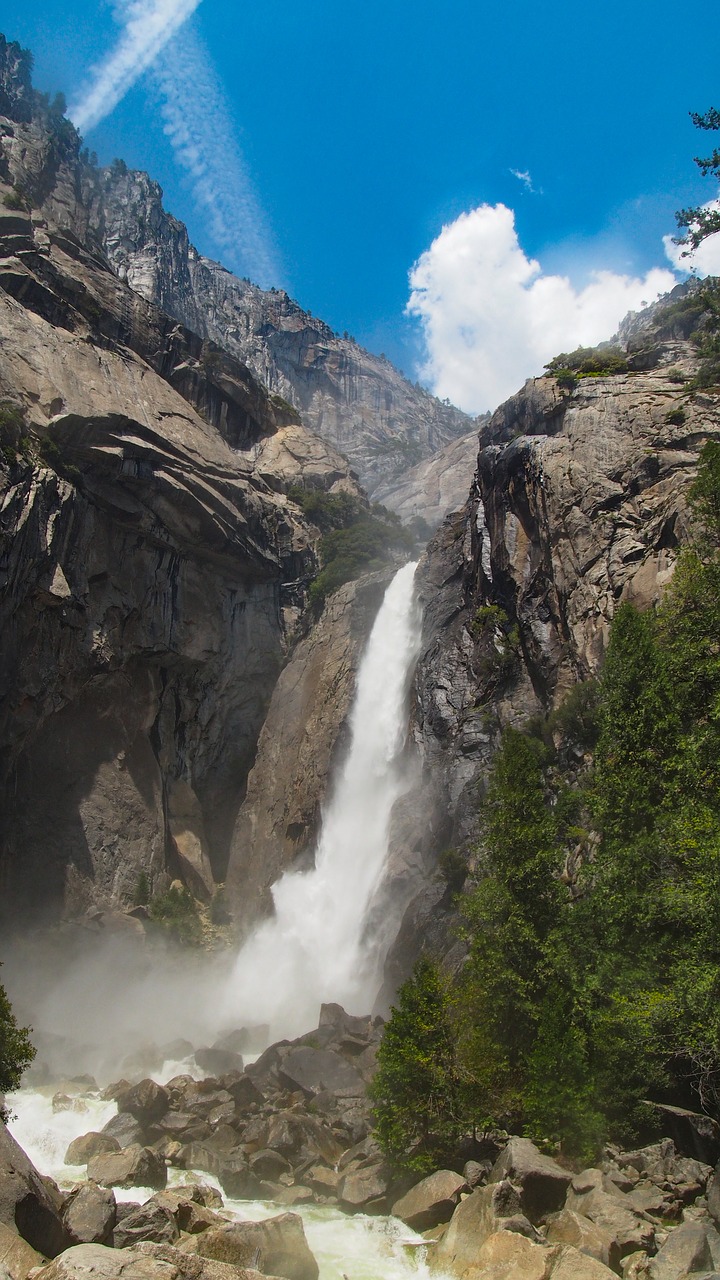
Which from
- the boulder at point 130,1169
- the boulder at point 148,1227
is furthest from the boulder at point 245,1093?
the boulder at point 148,1227

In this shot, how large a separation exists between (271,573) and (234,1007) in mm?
26339

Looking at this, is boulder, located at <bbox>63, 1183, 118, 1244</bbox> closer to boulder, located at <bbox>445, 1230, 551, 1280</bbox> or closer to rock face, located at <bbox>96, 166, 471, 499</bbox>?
boulder, located at <bbox>445, 1230, 551, 1280</bbox>

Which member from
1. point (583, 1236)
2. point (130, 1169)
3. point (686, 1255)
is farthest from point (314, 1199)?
point (686, 1255)

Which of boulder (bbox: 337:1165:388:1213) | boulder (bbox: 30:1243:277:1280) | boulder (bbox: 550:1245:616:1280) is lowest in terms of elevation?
boulder (bbox: 337:1165:388:1213)

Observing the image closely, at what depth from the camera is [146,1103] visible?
19062 millimetres

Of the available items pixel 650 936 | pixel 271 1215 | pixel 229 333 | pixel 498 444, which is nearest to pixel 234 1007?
pixel 271 1215

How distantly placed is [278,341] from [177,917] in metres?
99.2

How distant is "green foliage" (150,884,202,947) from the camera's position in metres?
33.6

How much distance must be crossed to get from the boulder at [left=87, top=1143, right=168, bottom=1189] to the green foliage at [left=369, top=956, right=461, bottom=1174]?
4.93 m

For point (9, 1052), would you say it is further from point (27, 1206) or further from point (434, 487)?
point (434, 487)

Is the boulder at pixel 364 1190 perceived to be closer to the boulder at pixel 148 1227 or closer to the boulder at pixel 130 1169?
the boulder at pixel 130 1169

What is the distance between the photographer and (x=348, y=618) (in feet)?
152

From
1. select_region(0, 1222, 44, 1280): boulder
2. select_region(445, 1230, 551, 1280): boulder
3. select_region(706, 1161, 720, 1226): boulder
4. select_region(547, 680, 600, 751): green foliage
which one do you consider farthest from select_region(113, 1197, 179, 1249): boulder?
select_region(547, 680, 600, 751): green foliage

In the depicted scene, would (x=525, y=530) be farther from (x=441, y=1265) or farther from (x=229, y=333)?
(x=229, y=333)
